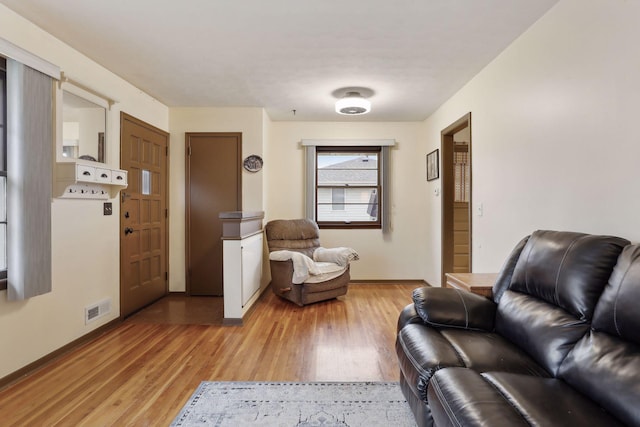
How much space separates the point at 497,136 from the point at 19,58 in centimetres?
360

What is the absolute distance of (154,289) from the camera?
157 inches

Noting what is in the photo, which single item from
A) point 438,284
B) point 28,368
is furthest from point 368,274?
point 28,368

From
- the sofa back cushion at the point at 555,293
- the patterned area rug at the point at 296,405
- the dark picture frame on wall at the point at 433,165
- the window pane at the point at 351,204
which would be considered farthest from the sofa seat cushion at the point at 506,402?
the window pane at the point at 351,204

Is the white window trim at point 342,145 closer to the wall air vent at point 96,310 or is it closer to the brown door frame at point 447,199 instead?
the brown door frame at point 447,199

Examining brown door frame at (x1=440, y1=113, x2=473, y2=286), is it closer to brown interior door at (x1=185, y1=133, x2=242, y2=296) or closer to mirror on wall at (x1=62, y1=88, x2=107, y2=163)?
brown interior door at (x1=185, y1=133, x2=242, y2=296)

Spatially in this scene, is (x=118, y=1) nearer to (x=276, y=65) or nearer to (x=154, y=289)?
(x=276, y=65)

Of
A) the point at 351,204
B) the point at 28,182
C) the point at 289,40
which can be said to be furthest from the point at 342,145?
the point at 28,182

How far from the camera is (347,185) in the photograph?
500 centimetres

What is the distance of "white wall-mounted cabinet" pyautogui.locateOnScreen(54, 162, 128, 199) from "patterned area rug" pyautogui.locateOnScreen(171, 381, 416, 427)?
6.06ft

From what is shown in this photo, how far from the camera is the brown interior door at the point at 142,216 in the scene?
3418 mm

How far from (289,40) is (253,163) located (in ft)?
6.51

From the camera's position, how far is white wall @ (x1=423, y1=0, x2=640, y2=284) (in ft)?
5.34

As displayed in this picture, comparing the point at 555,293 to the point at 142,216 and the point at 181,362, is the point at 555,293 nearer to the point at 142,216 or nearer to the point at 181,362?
the point at 181,362

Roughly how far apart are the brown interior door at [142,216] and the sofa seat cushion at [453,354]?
3.02 m
